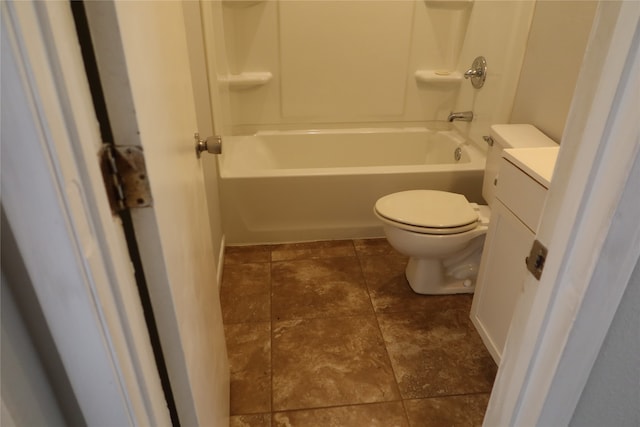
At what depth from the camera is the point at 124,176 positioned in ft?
1.94

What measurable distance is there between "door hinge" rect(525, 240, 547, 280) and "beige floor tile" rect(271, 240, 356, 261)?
1.66m

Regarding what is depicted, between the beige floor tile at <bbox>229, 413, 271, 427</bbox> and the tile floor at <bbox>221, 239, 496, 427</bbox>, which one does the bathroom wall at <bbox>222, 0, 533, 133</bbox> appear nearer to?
→ the tile floor at <bbox>221, 239, 496, 427</bbox>

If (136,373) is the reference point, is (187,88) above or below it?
above

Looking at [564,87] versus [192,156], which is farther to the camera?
[564,87]

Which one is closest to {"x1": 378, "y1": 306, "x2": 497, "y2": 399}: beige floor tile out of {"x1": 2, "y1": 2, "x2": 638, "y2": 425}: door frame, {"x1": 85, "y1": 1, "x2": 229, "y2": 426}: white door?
{"x1": 85, "y1": 1, "x2": 229, "y2": 426}: white door

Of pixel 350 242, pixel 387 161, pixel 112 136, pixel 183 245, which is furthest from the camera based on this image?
pixel 387 161

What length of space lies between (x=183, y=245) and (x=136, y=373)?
0.88 ft

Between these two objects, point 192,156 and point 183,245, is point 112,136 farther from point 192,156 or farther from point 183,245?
point 192,156

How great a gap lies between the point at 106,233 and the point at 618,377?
2.57ft

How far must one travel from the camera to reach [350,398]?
1.56m

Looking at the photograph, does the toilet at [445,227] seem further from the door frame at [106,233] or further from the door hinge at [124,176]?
the door hinge at [124,176]

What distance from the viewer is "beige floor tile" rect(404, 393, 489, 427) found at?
148 cm

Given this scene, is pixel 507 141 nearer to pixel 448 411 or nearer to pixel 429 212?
pixel 429 212

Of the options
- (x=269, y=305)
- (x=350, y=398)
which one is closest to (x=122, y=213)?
(x=350, y=398)
